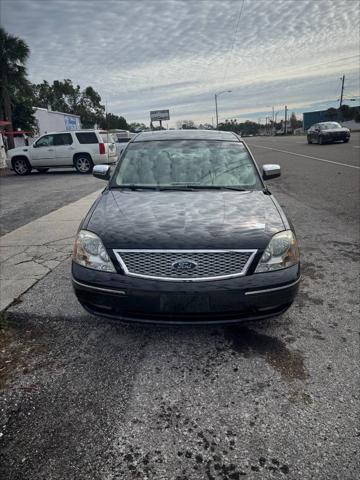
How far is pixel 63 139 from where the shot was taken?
51.8 feet

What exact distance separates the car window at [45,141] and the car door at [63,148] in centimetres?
18

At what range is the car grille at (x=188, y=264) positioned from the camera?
2.51 meters

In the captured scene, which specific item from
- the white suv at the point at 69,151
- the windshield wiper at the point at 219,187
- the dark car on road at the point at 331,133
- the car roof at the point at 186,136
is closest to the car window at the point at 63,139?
the white suv at the point at 69,151

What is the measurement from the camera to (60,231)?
6.39 metres

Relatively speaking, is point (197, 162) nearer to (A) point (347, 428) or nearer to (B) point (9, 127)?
(A) point (347, 428)

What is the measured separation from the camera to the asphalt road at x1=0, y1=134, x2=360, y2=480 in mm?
1864

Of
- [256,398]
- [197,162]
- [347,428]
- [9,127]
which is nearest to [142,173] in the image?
[197,162]

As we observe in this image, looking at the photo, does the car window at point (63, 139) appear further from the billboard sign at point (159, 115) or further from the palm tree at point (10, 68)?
the billboard sign at point (159, 115)

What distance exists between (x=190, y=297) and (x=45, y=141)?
15440 mm

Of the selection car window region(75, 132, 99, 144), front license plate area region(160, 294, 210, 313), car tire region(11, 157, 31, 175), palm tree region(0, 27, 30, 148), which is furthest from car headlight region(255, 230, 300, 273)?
palm tree region(0, 27, 30, 148)

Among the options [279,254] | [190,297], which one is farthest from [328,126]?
[190,297]

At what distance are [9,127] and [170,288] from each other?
34.2m

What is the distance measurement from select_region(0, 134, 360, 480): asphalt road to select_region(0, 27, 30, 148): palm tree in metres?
32.2

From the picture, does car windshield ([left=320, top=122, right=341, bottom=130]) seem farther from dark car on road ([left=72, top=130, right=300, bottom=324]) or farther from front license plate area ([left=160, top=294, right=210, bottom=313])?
front license plate area ([left=160, top=294, right=210, bottom=313])
